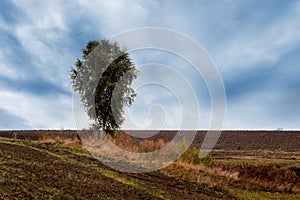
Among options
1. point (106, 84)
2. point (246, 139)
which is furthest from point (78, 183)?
point (246, 139)

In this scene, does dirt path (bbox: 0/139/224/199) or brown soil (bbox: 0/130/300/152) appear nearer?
dirt path (bbox: 0/139/224/199)

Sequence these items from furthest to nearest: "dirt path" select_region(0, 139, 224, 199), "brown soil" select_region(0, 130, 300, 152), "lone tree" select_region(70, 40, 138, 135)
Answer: "brown soil" select_region(0, 130, 300, 152)
"lone tree" select_region(70, 40, 138, 135)
"dirt path" select_region(0, 139, 224, 199)

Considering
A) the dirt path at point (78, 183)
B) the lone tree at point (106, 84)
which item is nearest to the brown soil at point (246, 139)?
the lone tree at point (106, 84)

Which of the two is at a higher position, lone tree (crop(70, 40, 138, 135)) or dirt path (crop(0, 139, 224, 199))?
lone tree (crop(70, 40, 138, 135))

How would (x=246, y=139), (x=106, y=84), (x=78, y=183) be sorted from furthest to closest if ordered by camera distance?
1. (x=246, y=139)
2. (x=106, y=84)
3. (x=78, y=183)

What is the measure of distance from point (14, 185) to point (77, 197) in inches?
71.4

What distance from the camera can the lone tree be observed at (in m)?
36.2

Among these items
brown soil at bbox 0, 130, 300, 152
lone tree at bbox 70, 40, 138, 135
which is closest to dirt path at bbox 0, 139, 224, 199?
lone tree at bbox 70, 40, 138, 135

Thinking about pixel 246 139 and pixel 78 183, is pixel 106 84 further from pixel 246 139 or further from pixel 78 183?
pixel 246 139

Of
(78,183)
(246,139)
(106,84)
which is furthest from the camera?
(246,139)

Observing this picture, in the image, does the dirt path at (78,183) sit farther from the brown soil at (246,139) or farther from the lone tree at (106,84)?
the brown soil at (246,139)

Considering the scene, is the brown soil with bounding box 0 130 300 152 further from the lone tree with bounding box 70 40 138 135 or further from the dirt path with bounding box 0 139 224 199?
the dirt path with bounding box 0 139 224 199

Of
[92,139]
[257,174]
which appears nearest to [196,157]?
[257,174]

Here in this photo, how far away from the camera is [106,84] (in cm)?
3619
